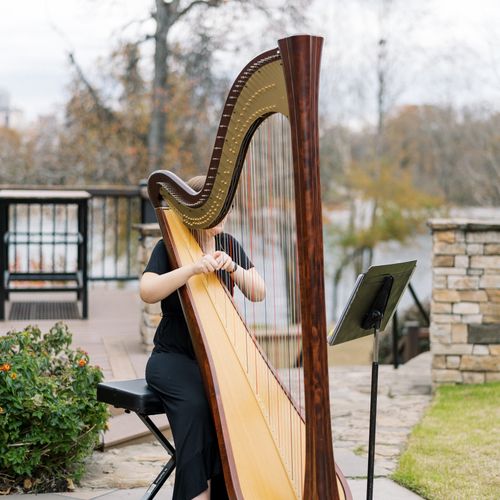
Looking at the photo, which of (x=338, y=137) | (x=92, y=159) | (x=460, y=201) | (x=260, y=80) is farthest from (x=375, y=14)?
(x=260, y=80)

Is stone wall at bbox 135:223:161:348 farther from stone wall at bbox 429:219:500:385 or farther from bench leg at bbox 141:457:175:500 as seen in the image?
bench leg at bbox 141:457:175:500

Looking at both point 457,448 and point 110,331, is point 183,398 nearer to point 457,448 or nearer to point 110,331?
point 457,448

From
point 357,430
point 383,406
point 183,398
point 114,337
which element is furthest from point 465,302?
point 183,398

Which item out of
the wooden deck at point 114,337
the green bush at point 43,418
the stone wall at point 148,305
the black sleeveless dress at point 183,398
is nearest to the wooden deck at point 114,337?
the wooden deck at point 114,337

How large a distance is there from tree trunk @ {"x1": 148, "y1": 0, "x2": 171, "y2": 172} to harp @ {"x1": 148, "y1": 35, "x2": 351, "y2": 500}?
10776 mm

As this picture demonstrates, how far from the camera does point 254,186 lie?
2.93m

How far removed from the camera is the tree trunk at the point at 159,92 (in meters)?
13.8

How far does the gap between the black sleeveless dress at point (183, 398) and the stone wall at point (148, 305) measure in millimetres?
2555

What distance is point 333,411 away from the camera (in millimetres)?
5734

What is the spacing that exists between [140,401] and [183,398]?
0.21m

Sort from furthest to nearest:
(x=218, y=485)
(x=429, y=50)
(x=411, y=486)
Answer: (x=429, y=50) → (x=411, y=486) → (x=218, y=485)

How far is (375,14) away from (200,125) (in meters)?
7.81

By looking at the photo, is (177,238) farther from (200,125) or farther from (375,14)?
(375,14)

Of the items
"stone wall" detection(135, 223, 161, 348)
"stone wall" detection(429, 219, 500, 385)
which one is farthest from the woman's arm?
"stone wall" detection(429, 219, 500, 385)
